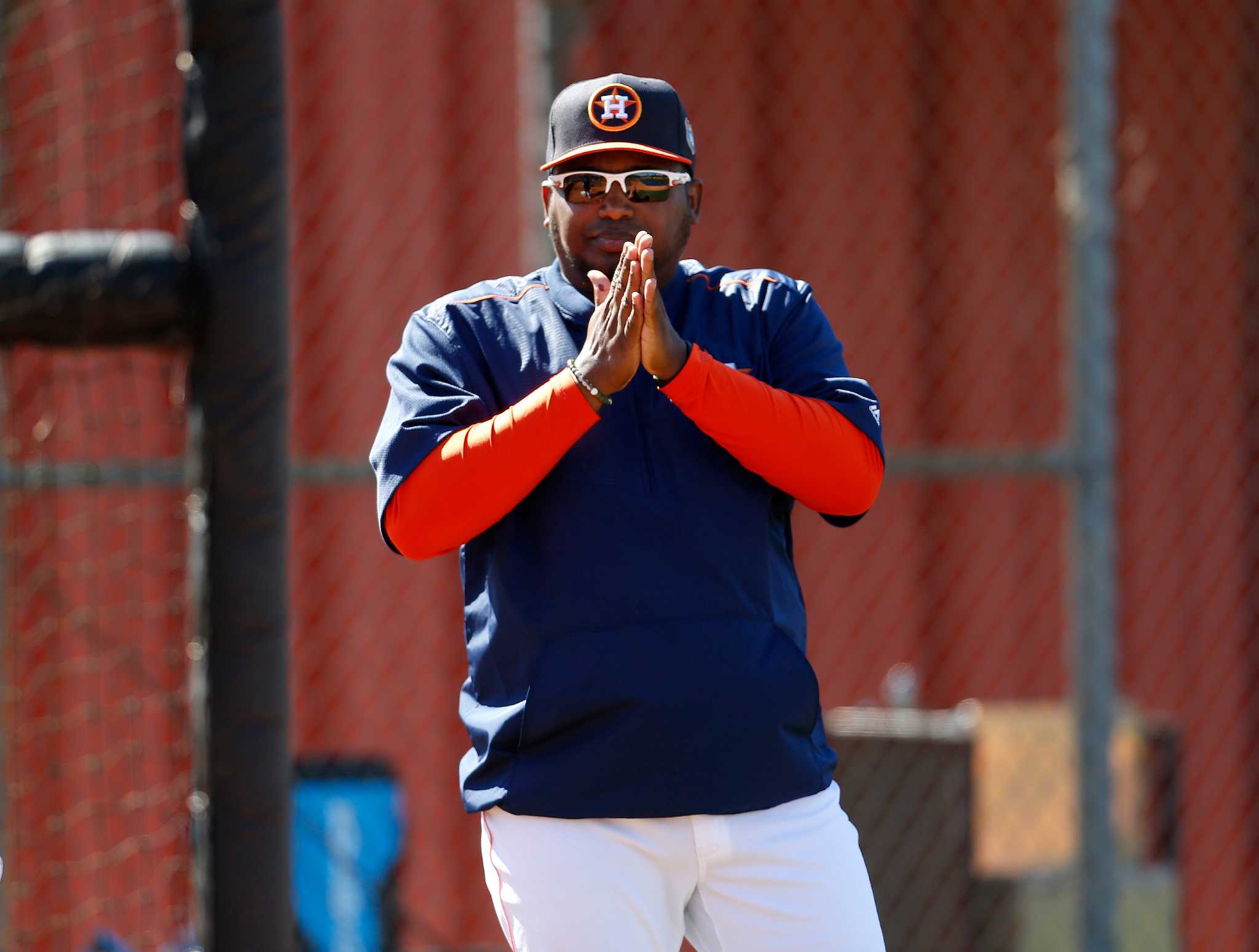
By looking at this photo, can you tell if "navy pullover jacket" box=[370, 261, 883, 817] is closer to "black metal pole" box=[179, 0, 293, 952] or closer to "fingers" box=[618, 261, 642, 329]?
"fingers" box=[618, 261, 642, 329]

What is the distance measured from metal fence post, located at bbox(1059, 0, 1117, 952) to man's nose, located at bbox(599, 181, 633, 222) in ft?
6.39

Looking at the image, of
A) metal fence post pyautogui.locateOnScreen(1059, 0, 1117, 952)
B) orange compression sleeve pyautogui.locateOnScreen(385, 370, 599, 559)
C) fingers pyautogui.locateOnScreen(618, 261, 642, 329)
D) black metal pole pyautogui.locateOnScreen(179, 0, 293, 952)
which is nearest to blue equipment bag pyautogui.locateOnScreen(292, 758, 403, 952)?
black metal pole pyautogui.locateOnScreen(179, 0, 293, 952)

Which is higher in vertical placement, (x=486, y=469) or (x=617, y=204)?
(x=617, y=204)

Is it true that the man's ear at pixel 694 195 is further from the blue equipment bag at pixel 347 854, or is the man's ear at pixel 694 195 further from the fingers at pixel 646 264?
the blue equipment bag at pixel 347 854

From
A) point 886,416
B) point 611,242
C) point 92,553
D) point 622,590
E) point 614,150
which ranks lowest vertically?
point 92,553

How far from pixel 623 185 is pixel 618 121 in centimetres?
7

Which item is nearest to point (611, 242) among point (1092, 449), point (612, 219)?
point (612, 219)

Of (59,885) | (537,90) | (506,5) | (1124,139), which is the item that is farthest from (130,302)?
(1124,139)

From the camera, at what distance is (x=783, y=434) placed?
174cm

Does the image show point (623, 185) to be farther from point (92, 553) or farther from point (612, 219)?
point (92, 553)

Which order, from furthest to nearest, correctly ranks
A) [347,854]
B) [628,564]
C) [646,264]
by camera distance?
[347,854]
[628,564]
[646,264]

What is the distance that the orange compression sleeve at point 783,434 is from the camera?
1.71 metres

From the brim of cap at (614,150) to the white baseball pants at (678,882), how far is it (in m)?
0.78

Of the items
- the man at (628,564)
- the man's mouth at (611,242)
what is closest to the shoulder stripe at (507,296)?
the man at (628,564)
